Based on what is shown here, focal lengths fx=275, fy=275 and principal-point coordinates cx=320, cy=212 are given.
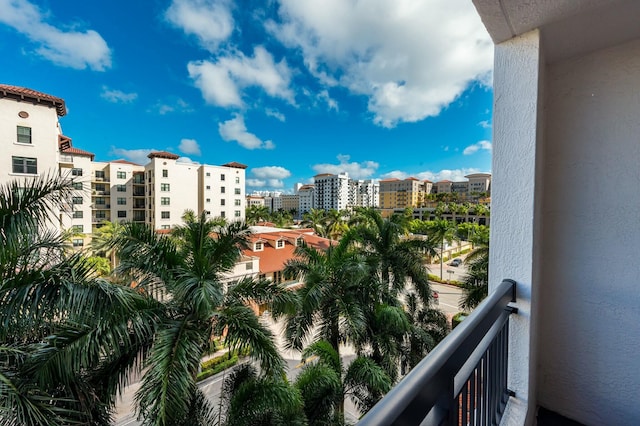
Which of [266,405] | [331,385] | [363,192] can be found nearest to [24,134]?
[266,405]

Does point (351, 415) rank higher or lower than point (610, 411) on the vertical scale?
lower

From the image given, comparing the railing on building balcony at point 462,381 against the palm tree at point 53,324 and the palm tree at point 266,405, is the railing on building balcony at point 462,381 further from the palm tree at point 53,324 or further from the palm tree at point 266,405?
the palm tree at point 53,324

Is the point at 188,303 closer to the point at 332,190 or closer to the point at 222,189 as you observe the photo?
the point at 222,189

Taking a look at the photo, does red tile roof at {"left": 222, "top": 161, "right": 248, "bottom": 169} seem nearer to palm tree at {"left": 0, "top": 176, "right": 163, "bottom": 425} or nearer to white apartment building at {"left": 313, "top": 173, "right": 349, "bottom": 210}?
palm tree at {"left": 0, "top": 176, "right": 163, "bottom": 425}

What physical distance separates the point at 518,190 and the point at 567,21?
897 mm

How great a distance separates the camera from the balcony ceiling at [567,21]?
1.34 m

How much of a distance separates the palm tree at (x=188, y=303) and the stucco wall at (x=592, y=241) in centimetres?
362

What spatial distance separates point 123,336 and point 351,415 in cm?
717

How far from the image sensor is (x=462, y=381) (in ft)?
3.11

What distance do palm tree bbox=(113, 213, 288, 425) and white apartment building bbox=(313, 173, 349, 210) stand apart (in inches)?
2788

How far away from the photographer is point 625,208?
5.24 ft

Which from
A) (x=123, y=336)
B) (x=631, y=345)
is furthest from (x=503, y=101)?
(x=123, y=336)

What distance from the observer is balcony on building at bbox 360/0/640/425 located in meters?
1.52

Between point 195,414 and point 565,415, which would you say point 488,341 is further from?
point 195,414
